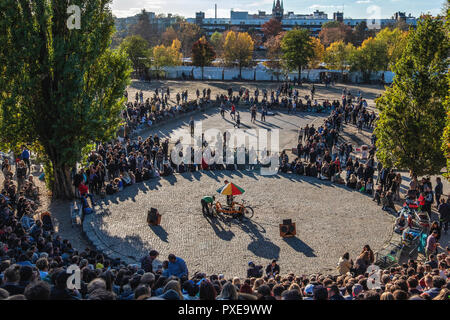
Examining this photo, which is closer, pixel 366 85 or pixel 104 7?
pixel 104 7

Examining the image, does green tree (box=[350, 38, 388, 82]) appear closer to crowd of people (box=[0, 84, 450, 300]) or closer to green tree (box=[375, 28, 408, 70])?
green tree (box=[375, 28, 408, 70])

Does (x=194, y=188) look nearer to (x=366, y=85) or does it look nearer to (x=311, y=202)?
(x=311, y=202)

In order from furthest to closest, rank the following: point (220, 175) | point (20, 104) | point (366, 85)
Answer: point (366, 85)
point (220, 175)
point (20, 104)

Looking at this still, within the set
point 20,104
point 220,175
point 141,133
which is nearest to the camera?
point 20,104

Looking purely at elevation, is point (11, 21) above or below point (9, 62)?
above

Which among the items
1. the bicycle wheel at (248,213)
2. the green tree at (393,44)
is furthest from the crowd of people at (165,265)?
the green tree at (393,44)

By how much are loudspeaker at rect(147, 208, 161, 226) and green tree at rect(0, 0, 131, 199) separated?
4353mm

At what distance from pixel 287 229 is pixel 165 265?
20.4 feet

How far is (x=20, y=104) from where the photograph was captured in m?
16.7

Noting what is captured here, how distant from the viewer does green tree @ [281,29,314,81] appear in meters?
57.8

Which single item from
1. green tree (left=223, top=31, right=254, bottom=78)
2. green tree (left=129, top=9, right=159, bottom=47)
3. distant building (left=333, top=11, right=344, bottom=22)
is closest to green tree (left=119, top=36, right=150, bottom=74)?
green tree (left=223, top=31, right=254, bottom=78)
